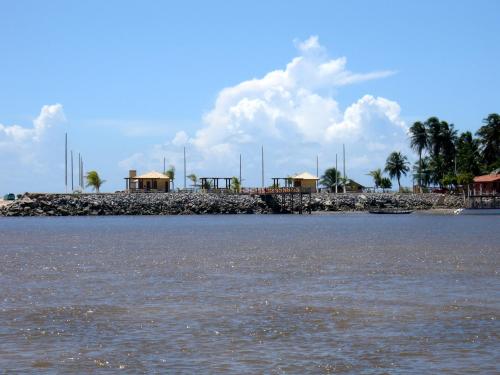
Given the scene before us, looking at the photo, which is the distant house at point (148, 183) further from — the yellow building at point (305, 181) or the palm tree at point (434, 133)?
the palm tree at point (434, 133)

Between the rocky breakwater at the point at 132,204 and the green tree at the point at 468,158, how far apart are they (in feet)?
121

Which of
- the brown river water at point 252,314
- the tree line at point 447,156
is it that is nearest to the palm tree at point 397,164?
the tree line at point 447,156

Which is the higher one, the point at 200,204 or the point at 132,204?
the point at 132,204

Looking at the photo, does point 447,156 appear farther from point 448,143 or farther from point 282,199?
point 282,199

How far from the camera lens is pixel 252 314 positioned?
19859 mm

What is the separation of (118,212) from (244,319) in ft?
331

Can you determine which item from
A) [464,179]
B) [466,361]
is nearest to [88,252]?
[466,361]

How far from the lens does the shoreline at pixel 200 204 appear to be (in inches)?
4547

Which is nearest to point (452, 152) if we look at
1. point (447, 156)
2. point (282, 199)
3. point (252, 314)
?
point (447, 156)

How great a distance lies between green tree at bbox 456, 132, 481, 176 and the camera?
132625mm

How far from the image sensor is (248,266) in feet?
112

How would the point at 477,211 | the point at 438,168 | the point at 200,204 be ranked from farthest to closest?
the point at 438,168 → the point at 477,211 → the point at 200,204

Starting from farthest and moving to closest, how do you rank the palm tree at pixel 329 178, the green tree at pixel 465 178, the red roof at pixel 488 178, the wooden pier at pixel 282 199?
the palm tree at pixel 329 178 → the green tree at pixel 465 178 → the red roof at pixel 488 178 → the wooden pier at pixel 282 199

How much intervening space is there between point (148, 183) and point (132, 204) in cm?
670
